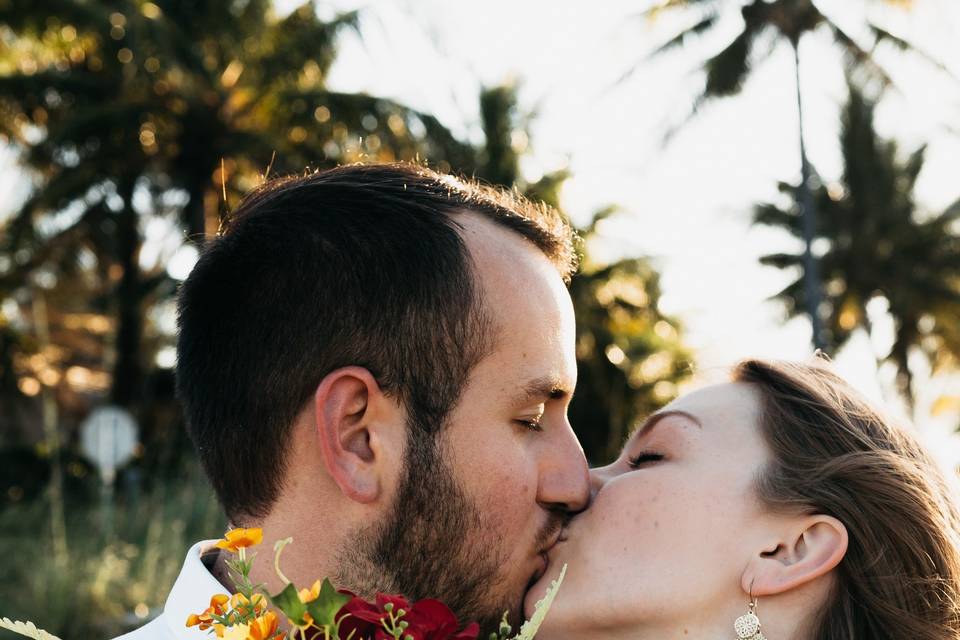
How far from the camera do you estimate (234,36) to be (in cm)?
2317

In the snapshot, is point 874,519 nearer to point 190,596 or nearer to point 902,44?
point 190,596

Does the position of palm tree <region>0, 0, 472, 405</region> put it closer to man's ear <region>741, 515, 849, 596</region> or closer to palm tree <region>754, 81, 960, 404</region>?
man's ear <region>741, 515, 849, 596</region>

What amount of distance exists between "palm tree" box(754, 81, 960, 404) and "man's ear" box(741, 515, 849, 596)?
38.6 metres

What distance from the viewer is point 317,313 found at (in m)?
2.93

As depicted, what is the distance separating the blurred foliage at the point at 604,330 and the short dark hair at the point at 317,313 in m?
22.0

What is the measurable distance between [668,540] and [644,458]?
1.32 ft

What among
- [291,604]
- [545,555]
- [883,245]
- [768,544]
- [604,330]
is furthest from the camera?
[883,245]

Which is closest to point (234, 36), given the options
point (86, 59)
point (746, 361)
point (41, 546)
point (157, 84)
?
point (157, 84)

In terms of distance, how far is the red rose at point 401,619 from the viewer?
1.93 metres

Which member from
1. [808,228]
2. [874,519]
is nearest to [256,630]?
[874,519]

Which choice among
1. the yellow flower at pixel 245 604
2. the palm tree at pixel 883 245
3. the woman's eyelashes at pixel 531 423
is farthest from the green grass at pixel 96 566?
the palm tree at pixel 883 245

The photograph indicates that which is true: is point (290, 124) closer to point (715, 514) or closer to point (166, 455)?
point (166, 455)

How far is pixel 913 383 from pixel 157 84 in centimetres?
2937

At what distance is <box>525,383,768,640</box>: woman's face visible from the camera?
3041 mm
